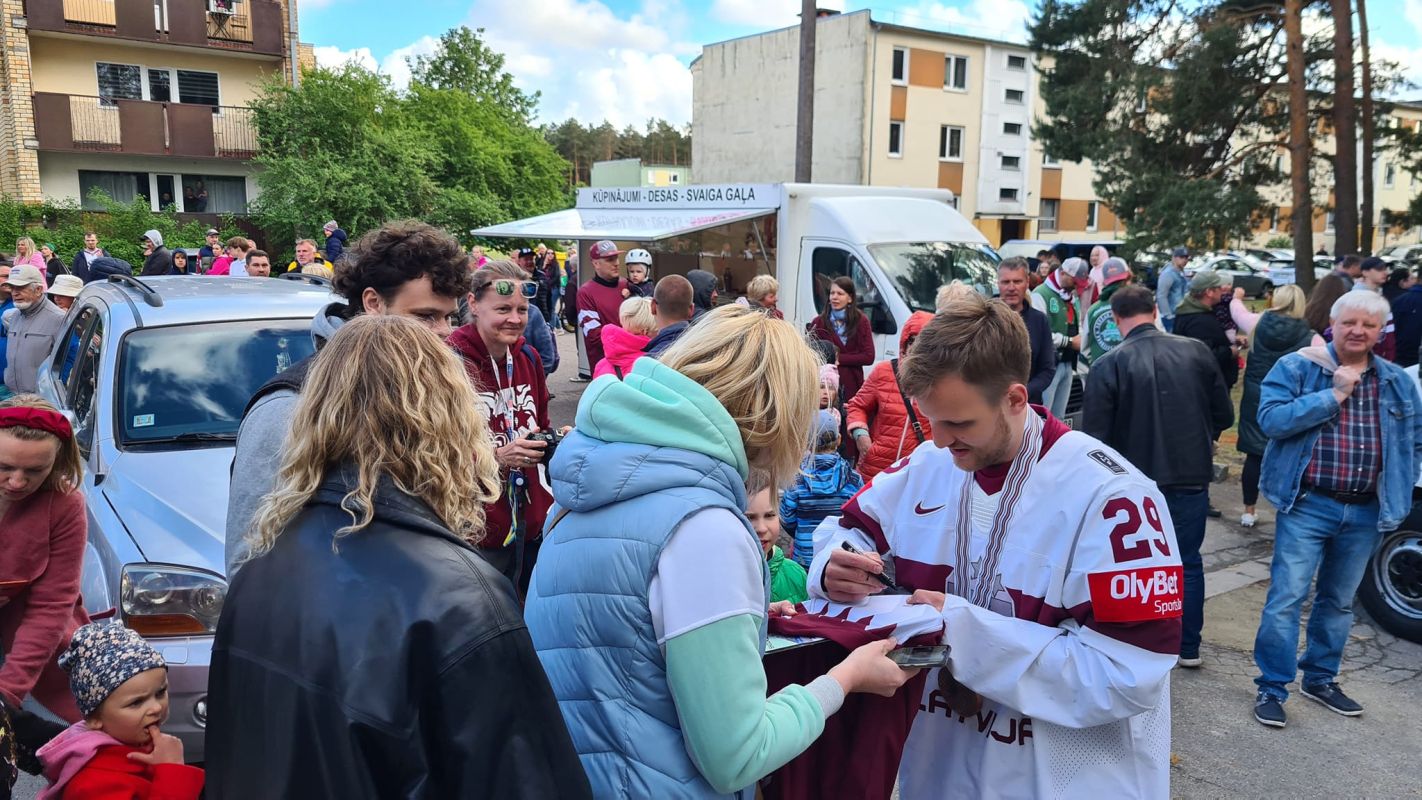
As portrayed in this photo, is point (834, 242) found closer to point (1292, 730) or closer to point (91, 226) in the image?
point (1292, 730)

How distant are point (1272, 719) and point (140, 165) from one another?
3385 cm

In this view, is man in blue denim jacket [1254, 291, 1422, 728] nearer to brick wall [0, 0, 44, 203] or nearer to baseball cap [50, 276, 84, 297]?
baseball cap [50, 276, 84, 297]

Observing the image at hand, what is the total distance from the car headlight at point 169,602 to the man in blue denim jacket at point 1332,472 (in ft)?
15.7

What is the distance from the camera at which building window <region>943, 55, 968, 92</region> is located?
129 feet

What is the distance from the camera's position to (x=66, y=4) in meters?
27.0

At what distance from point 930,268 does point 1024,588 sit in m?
8.47

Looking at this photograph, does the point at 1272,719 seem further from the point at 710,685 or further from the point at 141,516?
the point at 141,516

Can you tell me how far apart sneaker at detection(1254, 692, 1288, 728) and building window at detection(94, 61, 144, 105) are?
3297cm

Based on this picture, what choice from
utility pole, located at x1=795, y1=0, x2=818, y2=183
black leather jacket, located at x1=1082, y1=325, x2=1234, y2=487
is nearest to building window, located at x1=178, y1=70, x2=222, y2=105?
utility pole, located at x1=795, y1=0, x2=818, y2=183

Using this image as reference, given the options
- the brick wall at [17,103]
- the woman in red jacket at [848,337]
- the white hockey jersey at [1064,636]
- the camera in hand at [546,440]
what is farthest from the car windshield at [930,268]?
the brick wall at [17,103]

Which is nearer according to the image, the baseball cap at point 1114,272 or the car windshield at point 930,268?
the baseball cap at point 1114,272

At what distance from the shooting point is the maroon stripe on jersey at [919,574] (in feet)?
7.38

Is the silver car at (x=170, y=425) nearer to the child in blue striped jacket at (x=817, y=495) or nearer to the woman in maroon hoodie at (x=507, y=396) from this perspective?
the woman in maroon hoodie at (x=507, y=396)

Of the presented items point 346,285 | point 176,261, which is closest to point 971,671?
point 346,285
